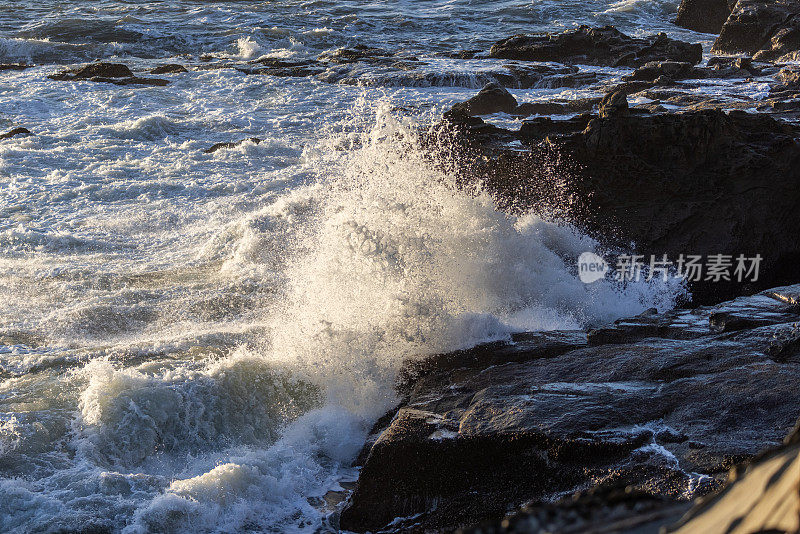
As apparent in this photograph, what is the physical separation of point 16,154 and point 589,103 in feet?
31.3

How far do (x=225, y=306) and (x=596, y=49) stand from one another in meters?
15.4

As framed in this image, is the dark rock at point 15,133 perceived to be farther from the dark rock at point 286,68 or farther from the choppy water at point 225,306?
the dark rock at point 286,68

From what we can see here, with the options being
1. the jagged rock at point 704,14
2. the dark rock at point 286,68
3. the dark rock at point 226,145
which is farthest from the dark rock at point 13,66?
the jagged rock at point 704,14

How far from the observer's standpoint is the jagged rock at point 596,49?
17719mm

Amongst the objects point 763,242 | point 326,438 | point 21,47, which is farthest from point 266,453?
point 21,47

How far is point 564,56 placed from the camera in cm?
1947

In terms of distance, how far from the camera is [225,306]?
6680 millimetres

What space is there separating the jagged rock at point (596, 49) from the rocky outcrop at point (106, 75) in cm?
932

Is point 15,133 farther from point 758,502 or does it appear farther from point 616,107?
point 758,502

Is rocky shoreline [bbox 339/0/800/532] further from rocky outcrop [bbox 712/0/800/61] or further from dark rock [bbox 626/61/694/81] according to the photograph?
rocky outcrop [bbox 712/0/800/61]

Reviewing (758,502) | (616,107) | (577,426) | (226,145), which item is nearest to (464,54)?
(226,145)

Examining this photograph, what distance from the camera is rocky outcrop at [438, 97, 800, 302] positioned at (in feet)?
23.4

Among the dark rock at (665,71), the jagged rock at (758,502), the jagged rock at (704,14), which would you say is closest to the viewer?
the jagged rock at (758,502)

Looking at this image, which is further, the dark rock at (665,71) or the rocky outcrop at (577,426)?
the dark rock at (665,71)
